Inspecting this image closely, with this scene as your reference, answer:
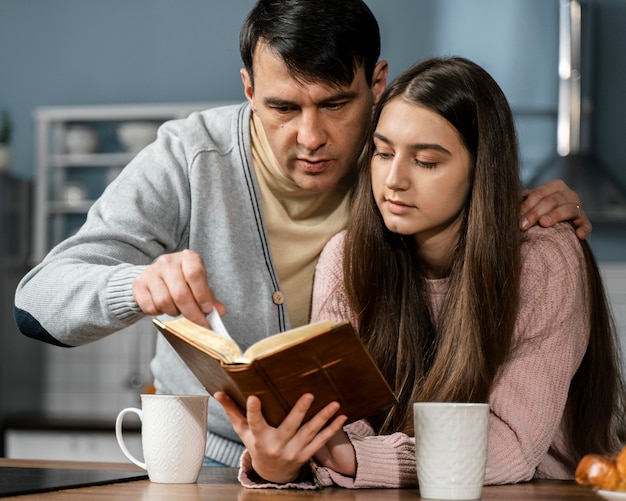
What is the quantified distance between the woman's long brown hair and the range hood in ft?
8.02

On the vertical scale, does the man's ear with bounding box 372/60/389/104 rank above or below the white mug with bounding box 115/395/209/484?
above

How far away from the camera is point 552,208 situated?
1.75 metres

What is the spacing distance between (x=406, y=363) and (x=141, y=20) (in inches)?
138

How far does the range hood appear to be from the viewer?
4195mm

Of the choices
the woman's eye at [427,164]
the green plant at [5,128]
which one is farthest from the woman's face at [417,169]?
the green plant at [5,128]

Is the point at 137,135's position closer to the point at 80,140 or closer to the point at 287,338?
the point at 80,140

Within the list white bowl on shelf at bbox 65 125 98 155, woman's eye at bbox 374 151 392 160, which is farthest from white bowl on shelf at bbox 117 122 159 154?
woman's eye at bbox 374 151 392 160

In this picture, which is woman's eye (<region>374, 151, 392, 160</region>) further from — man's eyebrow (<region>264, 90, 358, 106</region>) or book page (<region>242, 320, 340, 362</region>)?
book page (<region>242, 320, 340, 362</region>)

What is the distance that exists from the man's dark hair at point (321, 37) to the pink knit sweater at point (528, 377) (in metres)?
0.34

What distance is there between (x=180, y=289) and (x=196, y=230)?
1.91 ft

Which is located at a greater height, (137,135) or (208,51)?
(208,51)

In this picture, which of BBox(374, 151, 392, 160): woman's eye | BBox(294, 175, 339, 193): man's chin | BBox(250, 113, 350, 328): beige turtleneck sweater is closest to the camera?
BBox(374, 151, 392, 160): woman's eye

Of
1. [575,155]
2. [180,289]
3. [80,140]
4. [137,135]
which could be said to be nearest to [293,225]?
[180,289]

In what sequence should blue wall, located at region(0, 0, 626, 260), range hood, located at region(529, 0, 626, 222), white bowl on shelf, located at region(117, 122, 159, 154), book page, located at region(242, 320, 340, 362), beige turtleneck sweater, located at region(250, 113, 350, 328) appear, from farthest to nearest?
white bowl on shelf, located at region(117, 122, 159, 154)
blue wall, located at region(0, 0, 626, 260)
range hood, located at region(529, 0, 626, 222)
beige turtleneck sweater, located at region(250, 113, 350, 328)
book page, located at region(242, 320, 340, 362)
